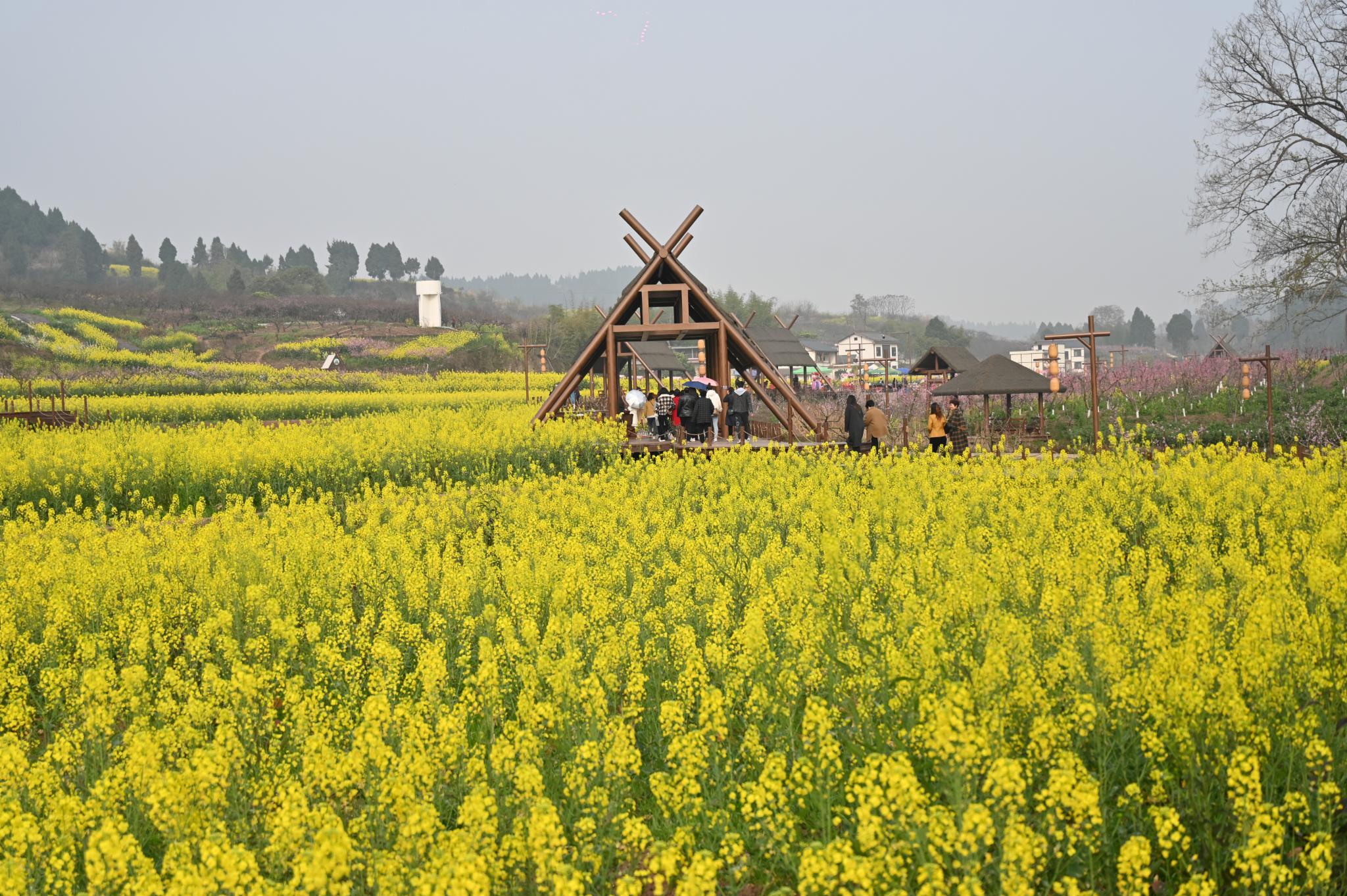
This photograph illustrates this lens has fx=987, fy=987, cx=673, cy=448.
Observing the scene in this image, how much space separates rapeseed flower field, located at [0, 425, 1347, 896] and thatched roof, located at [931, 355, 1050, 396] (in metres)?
12.0

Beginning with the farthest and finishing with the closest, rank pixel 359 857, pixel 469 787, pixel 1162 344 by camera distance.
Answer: pixel 1162 344 → pixel 469 787 → pixel 359 857

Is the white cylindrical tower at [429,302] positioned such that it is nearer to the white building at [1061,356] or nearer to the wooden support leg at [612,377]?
the white building at [1061,356]

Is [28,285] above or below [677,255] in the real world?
above

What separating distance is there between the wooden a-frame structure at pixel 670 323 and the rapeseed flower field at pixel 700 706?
33.6 feet

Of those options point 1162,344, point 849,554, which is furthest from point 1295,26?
point 1162,344

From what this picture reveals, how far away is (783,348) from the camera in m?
43.1

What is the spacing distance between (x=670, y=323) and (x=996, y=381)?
26.6 ft

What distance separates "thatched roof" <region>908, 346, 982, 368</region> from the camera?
115 feet

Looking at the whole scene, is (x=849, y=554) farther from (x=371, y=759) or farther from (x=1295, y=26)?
(x=1295, y=26)

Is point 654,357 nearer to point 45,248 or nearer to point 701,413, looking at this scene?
point 701,413

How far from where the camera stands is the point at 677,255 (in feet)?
70.6

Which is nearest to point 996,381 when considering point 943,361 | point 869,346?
point 943,361

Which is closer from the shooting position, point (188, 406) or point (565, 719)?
point (565, 719)

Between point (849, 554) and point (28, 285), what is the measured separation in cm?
9384
